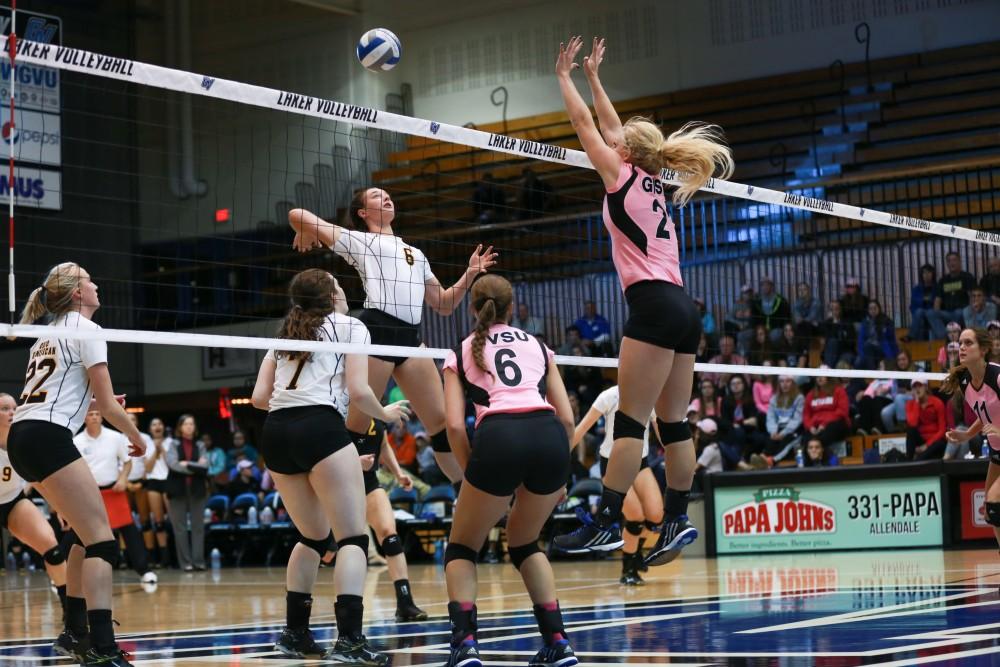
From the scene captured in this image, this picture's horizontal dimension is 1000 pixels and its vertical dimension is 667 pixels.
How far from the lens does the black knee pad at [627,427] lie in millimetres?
5977

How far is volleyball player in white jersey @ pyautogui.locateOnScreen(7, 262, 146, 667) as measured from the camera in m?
5.88

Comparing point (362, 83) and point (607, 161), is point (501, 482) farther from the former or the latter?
point (362, 83)

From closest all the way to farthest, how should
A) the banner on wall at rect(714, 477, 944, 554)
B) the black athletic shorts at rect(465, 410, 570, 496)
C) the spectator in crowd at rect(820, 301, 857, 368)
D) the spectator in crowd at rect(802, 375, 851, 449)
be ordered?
the black athletic shorts at rect(465, 410, 570, 496) → the banner on wall at rect(714, 477, 944, 554) → the spectator in crowd at rect(802, 375, 851, 449) → the spectator in crowd at rect(820, 301, 857, 368)

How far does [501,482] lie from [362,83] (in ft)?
66.2

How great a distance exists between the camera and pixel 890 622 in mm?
6656

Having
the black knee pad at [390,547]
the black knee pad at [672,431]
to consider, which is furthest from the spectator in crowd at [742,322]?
the black knee pad at [672,431]

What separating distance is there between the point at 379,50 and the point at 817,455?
8593 millimetres

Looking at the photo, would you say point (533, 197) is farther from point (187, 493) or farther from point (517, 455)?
point (517, 455)

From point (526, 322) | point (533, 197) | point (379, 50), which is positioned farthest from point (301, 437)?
point (533, 197)

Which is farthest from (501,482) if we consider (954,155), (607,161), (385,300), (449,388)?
(954,155)

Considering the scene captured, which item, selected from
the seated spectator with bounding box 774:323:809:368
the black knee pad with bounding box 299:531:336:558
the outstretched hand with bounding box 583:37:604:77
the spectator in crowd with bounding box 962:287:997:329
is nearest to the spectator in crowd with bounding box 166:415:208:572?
the seated spectator with bounding box 774:323:809:368

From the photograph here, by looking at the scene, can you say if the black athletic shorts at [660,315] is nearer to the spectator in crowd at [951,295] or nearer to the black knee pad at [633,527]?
the black knee pad at [633,527]

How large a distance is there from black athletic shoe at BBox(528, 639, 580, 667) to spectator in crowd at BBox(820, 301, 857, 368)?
1065 cm

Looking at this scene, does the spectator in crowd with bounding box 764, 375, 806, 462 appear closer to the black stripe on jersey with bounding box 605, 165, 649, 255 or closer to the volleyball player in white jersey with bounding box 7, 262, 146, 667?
the black stripe on jersey with bounding box 605, 165, 649, 255
